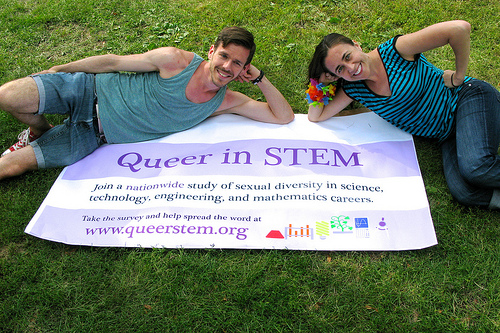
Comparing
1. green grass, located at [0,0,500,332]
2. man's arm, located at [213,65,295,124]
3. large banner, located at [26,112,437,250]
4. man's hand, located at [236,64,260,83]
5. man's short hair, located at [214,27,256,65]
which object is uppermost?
man's short hair, located at [214,27,256,65]

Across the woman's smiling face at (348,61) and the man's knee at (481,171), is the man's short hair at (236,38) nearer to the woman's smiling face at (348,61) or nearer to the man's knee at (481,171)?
the woman's smiling face at (348,61)

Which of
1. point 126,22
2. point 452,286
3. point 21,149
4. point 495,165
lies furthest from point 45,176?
point 495,165

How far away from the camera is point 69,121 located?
11.9 ft

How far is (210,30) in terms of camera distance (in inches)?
198

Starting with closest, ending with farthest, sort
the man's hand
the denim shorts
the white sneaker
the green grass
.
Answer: the green grass
the denim shorts
the man's hand
the white sneaker

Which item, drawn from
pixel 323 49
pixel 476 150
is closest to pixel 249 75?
pixel 323 49

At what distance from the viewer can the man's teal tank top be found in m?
3.60

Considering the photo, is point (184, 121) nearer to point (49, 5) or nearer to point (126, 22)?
point (126, 22)

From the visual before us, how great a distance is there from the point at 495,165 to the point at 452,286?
1009mm

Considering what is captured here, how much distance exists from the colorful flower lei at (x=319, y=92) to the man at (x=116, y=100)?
13.0 inches

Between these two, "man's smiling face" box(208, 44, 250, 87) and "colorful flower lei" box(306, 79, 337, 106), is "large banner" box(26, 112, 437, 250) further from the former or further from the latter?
"man's smiling face" box(208, 44, 250, 87)

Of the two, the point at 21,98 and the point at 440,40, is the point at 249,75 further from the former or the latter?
the point at 21,98

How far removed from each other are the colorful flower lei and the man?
330mm

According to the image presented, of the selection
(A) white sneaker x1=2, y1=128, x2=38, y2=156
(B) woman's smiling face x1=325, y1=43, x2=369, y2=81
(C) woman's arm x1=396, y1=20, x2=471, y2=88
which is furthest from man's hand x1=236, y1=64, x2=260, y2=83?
(A) white sneaker x1=2, y1=128, x2=38, y2=156
